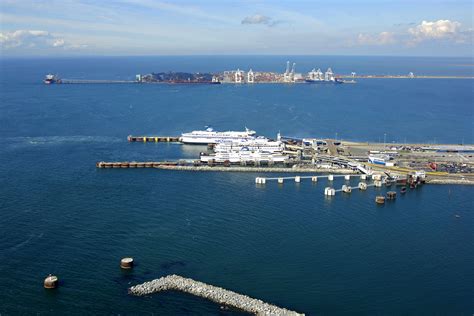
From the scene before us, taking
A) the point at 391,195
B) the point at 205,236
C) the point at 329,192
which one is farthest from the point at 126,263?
the point at 391,195

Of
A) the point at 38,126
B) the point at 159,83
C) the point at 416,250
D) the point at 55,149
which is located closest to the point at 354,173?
the point at 416,250

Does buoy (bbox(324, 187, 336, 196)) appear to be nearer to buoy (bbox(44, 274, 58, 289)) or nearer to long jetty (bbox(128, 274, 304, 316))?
long jetty (bbox(128, 274, 304, 316))

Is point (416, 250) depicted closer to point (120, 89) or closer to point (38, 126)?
point (38, 126)

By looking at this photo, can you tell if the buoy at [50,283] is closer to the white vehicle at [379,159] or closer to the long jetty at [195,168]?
the long jetty at [195,168]

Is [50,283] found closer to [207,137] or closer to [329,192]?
[329,192]

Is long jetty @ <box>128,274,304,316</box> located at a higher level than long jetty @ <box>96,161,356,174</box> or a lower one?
lower

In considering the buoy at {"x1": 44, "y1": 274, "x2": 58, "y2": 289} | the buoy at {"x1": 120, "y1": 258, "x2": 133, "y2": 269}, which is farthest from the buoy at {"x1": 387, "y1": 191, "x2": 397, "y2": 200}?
the buoy at {"x1": 44, "y1": 274, "x2": 58, "y2": 289}

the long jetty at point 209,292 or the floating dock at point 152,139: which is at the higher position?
the floating dock at point 152,139

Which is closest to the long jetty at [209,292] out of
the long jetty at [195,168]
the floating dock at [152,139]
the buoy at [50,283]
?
the buoy at [50,283]
